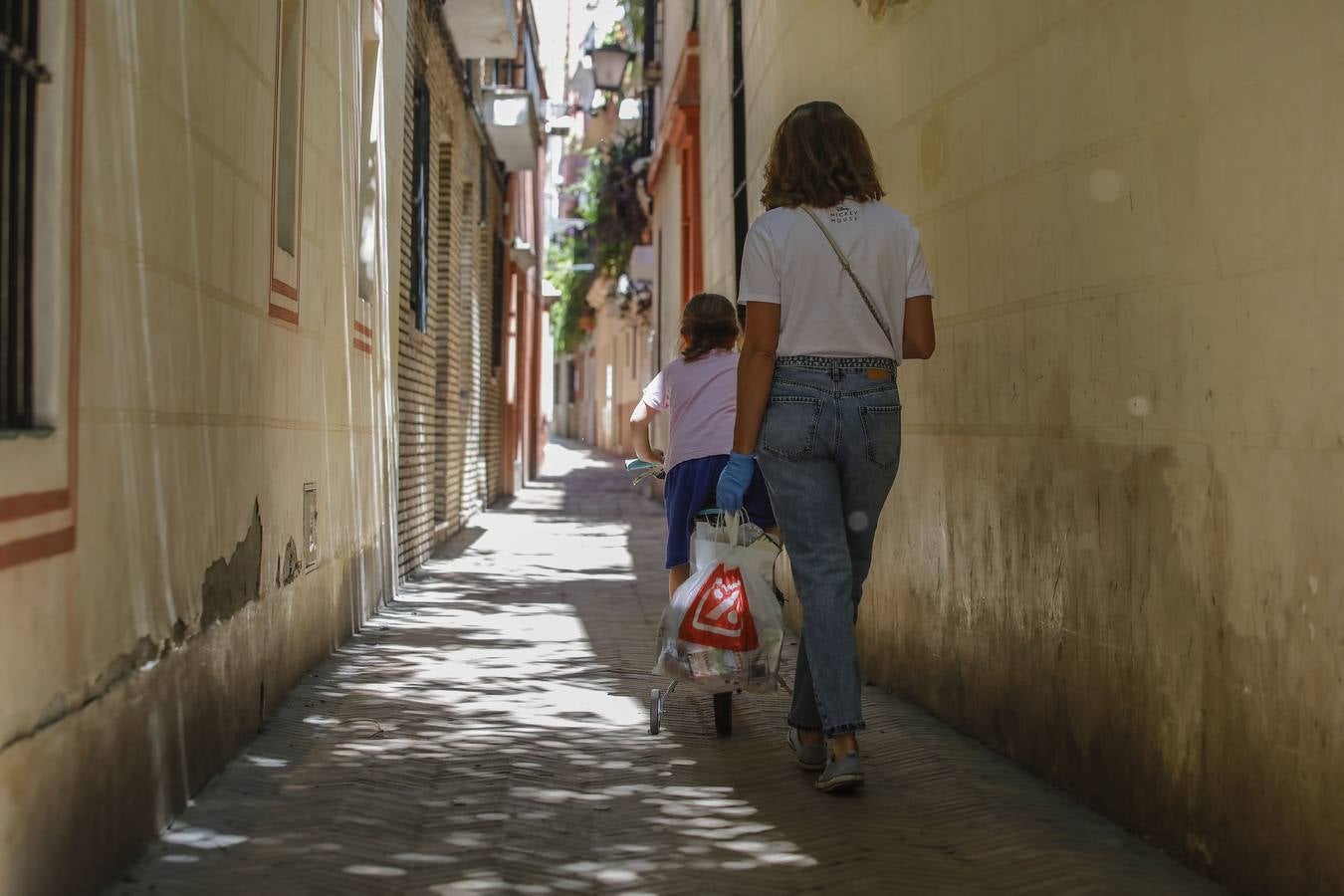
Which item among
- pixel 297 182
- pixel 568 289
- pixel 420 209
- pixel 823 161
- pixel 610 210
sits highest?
pixel 610 210

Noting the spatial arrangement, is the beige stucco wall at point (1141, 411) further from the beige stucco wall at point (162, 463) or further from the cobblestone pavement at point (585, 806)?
the beige stucco wall at point (162, 463)

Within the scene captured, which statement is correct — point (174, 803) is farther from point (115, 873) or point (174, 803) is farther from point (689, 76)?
point (689, 76)

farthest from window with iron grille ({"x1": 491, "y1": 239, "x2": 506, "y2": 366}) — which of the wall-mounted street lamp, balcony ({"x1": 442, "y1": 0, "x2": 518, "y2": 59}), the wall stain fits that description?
the wall stain

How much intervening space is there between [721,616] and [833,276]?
1.15 meters

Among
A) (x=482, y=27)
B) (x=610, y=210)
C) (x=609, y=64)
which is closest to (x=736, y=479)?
(x=482, y=27)

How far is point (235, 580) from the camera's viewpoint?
4.77 m

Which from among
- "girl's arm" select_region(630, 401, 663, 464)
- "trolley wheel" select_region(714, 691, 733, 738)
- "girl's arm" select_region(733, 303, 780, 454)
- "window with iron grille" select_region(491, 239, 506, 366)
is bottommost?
"trolley wheel" select_region(714, 691, 733, 738)

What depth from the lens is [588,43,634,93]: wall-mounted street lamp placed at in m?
20.6

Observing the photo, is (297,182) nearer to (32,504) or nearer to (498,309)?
(32,504)

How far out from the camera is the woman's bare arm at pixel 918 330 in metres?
4.45

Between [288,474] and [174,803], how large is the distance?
1.99 m

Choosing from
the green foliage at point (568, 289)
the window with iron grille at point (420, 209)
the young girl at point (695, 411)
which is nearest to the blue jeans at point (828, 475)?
the young girl at point (695, 411)

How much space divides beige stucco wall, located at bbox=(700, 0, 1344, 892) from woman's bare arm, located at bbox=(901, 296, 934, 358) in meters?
0.39

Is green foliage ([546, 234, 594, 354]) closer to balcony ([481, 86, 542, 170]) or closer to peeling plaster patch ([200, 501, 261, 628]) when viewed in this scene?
balcony ([481, 86, 542, 170])
